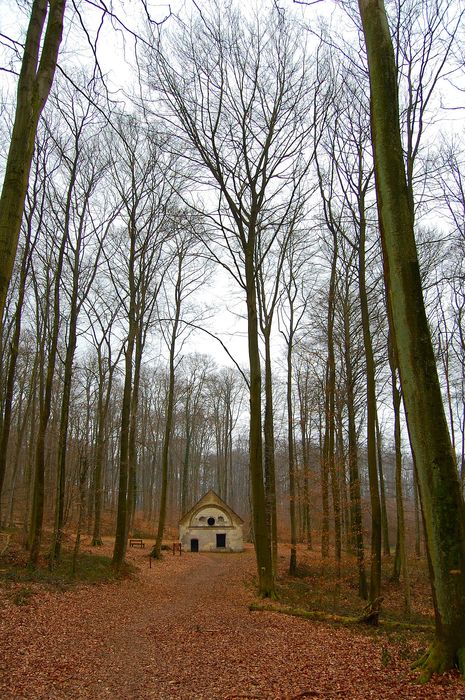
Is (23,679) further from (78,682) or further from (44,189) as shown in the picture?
(44,189)

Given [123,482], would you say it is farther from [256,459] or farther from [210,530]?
[210,530]

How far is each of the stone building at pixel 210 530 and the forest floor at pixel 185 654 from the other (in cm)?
1996

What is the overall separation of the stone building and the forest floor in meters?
20.0

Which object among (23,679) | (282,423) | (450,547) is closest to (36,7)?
(450,547)

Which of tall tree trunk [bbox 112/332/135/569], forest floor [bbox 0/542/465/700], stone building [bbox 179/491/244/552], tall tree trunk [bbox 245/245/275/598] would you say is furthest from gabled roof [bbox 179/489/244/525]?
forest floor [bbox 0/542/465/700]

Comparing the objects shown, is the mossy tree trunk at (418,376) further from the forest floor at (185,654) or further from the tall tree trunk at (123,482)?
the tall tree trunk at (123,482)

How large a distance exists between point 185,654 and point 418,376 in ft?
16.0

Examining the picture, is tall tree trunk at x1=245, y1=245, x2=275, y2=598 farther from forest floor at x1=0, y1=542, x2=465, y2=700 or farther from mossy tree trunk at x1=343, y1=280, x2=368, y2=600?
mossy tree trunk at x1=343, y1=280, x2=368, y2=600

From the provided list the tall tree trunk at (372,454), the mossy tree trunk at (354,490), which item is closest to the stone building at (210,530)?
the mossy tree trunk at (354,490)

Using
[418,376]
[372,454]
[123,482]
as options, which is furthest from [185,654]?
[123,482]

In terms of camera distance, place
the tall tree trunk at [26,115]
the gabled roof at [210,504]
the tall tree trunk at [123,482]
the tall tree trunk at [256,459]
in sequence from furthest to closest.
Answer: the gabled roof at [210,504]
the tall tree trunk at [123,482]
the tall tree trunk at [256,459]
the tall tree trunk at [26,115]

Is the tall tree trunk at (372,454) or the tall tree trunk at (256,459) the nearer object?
the tall tree trunk at (372,454)

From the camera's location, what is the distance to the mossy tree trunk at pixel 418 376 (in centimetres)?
416

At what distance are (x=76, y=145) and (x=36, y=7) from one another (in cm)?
927
